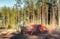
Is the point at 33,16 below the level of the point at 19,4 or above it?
below

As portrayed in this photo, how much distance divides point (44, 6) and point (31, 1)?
14.0 feet

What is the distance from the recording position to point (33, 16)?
59.2 meters

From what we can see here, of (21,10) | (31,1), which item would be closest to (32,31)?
(31,1)

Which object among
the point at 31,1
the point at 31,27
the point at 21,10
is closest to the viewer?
the point at 31,27

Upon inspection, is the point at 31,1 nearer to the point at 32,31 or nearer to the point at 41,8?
the point at 41,8

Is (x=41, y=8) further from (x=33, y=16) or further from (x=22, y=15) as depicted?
(x=22, y=15)

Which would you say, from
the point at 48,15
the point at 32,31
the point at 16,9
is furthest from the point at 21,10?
the point at 32,31

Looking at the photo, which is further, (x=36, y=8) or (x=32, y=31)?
(x=36, y=8)

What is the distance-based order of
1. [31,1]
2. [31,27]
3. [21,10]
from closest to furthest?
1. [31,27]
2. [31,1]
3. [21,10]

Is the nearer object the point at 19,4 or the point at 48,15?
the point at 19,4

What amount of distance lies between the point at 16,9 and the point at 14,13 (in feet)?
6.22

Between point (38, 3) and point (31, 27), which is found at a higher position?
point (38, 3)

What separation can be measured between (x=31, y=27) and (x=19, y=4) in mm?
39274

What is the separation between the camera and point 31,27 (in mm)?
19797
